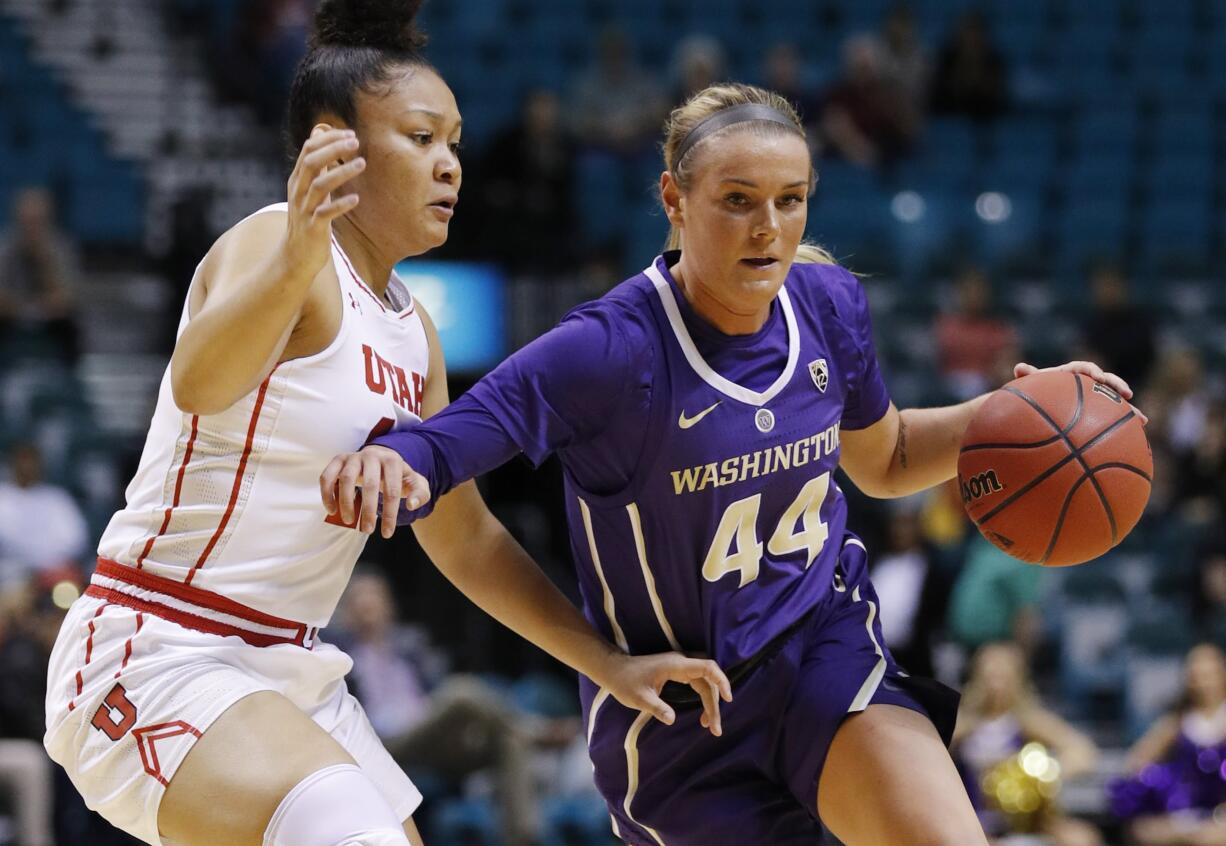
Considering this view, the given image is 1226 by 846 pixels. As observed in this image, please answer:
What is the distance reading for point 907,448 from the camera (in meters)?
3.99

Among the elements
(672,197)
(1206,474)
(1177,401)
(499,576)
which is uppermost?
(672,197)

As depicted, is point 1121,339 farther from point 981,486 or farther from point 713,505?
point 713,505

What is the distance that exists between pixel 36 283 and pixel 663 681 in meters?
8.21

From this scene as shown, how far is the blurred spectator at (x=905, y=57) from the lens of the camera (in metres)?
12.5

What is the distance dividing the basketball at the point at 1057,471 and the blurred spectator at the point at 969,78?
936cm

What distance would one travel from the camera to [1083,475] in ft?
11.8

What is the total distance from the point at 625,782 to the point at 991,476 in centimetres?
104

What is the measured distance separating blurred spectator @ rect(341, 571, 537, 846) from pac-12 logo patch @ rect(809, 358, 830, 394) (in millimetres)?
4443

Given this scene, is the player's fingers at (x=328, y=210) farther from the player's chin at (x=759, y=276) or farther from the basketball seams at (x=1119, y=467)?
the basketball seams at (x=1119, y=467)

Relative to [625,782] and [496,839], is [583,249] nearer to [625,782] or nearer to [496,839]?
[496,839]

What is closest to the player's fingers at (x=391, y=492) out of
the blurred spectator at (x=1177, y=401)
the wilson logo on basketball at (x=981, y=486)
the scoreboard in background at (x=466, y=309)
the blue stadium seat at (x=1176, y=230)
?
the wilson logo on basketball at (x=981, y=486)

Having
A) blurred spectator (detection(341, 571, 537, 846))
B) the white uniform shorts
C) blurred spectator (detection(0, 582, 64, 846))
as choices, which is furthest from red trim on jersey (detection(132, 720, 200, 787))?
blurred spectator (detection(0, 582, 64, 846))

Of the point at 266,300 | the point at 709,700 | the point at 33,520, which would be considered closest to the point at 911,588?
the point at 33,520

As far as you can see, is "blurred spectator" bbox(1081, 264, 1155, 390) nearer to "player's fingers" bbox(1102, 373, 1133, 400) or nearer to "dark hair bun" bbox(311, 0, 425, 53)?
"player's fingers" bbox(1102, 373, 1133, 400)
